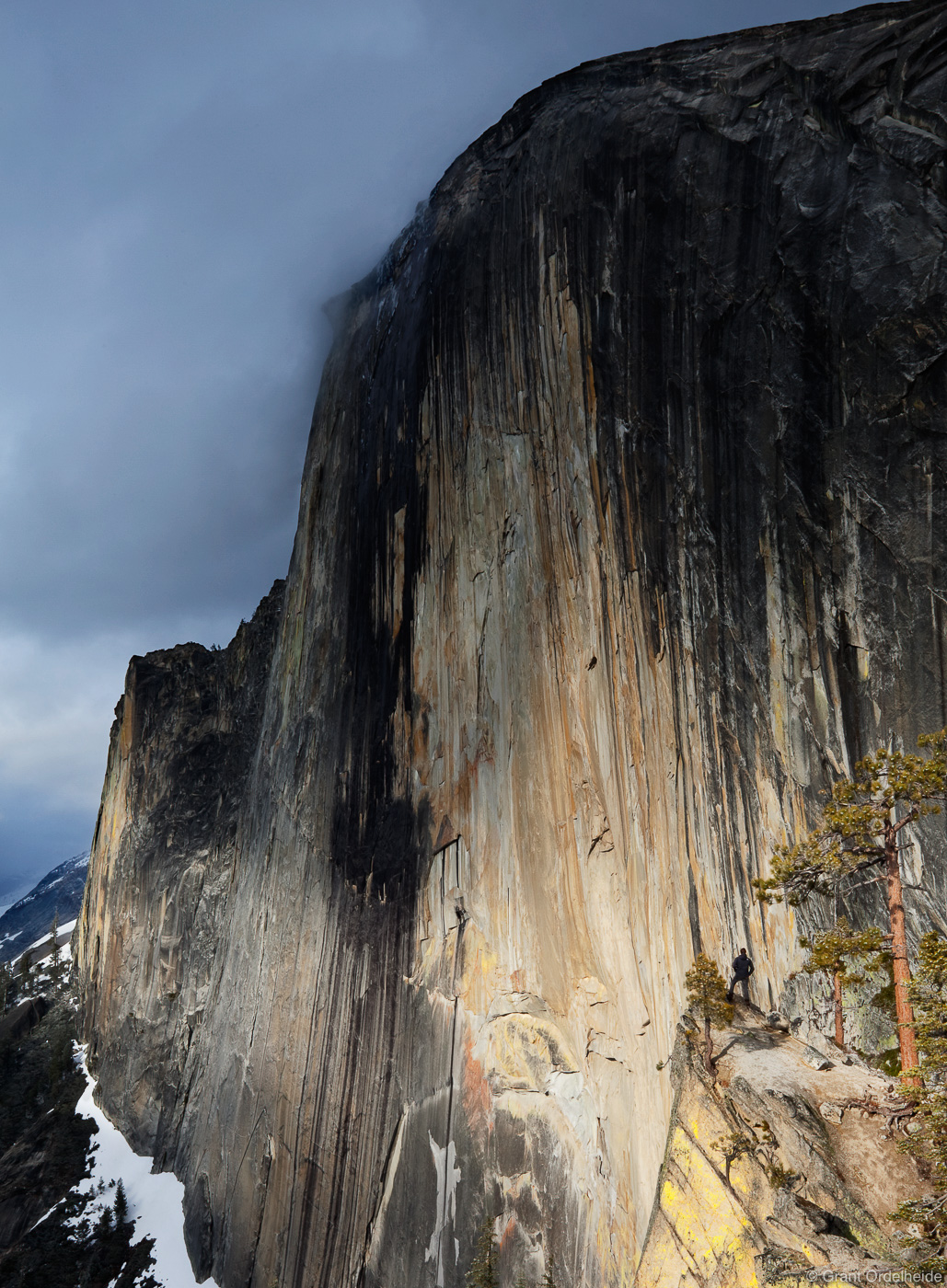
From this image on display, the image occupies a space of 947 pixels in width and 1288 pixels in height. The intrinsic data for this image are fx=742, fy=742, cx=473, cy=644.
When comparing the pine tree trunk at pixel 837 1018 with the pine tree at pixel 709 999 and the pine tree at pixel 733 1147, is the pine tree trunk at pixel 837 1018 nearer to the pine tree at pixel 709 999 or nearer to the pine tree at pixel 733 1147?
the pine tree at pixel 709 999

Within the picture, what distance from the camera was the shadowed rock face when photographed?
1039 centimetres

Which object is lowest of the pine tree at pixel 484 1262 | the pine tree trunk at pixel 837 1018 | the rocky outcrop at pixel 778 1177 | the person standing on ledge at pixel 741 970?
the pine tree at pixel 484 1262

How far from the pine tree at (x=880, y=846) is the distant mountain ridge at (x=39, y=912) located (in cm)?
14085

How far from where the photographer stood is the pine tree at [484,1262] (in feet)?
45.4

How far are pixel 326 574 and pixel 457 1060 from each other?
1530 centimetres

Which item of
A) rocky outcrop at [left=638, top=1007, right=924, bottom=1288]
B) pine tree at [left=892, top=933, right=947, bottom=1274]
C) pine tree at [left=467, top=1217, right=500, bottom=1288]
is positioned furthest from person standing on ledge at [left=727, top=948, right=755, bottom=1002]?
pine tree at [left=467, top=1217, right=500, bottom=1288]

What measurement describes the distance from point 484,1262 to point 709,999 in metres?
8.82

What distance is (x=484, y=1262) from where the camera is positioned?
1400 cm

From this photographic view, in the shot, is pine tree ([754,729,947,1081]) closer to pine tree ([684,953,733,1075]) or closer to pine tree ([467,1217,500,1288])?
pine tree ([684,953,733,1075])

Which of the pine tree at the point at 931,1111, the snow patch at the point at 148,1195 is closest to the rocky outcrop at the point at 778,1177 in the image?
the pine tree at the point at 931,1111

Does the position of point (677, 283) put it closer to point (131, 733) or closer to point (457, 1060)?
point (457, 1060)

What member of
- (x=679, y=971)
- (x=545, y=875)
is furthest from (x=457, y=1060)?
(x=679, y=971)

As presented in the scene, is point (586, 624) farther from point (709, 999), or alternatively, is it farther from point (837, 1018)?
point (837, 1018)

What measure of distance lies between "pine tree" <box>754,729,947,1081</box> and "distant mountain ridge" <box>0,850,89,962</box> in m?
141
